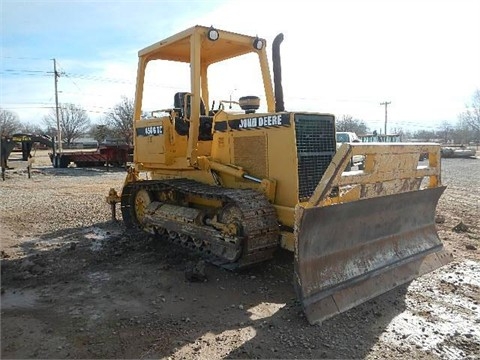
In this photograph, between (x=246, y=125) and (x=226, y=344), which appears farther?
(x=246, y=125)

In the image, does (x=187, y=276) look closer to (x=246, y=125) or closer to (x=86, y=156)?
(x=246, y=125)

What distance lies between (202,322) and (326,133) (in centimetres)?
274

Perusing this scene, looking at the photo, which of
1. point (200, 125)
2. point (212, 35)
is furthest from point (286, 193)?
point (212, 35)

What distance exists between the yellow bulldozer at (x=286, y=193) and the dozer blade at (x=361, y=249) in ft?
0.04

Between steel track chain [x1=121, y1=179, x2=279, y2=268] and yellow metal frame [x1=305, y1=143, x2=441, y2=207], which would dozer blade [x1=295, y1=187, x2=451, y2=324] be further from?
steel track chain [x1=121, y1=179, x2=279, y2=268]

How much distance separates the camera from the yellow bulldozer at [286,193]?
4.26m

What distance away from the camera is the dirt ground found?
3432 mm

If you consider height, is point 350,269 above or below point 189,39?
below

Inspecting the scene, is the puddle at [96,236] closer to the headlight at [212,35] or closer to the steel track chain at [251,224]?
the steel track chain at [251,224]

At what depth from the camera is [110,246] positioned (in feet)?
21.0

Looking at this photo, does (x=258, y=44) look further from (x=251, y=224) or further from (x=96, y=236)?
(x=96, y=236)

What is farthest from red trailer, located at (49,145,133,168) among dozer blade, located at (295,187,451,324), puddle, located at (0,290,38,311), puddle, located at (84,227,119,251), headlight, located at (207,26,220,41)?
dozer blade, located at (295,187,451,324)

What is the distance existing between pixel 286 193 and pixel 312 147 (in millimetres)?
635

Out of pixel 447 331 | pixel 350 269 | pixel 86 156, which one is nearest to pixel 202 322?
pixel 350 269
